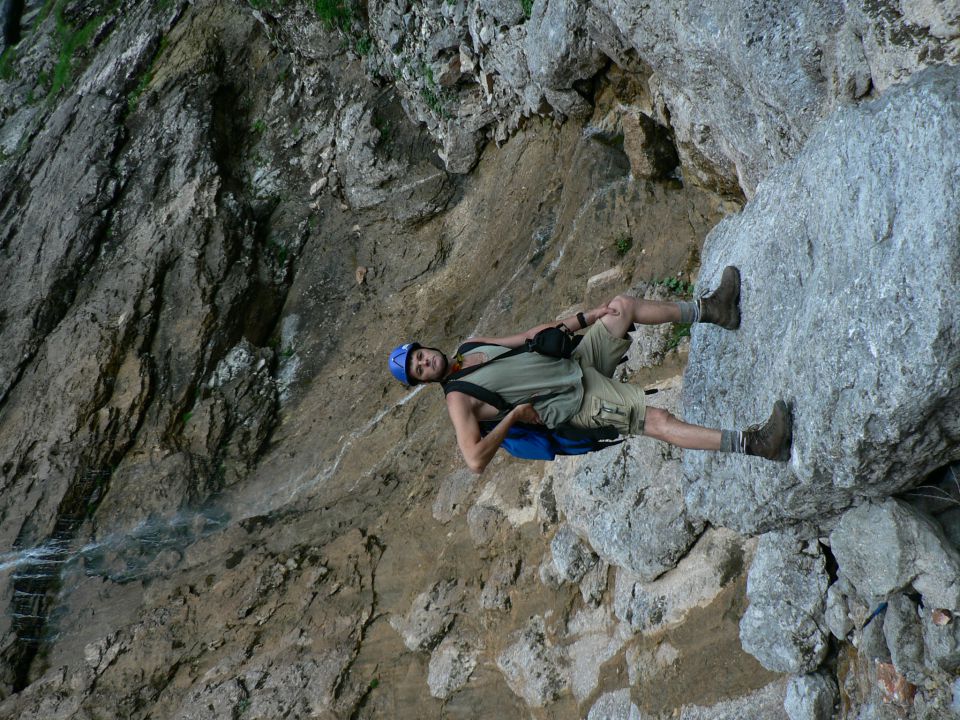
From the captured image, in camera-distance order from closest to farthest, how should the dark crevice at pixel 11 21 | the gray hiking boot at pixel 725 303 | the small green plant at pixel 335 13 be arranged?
the gray hiking boot at pixel 725 303, the small green plant at pixel 335 13, the dark crevice at pixel 11 21

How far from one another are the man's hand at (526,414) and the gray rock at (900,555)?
1.93 m

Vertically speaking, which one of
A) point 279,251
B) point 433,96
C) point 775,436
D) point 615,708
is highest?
point 433,96

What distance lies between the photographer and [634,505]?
18.7 ft

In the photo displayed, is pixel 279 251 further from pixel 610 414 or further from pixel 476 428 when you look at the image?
pixel 610 414

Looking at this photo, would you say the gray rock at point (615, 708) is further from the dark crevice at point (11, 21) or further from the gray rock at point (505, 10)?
the dark crevice at point (11, 21)

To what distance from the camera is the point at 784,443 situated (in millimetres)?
3850

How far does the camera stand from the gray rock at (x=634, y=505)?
5.32 meters

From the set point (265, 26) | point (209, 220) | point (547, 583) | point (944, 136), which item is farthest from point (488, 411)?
point (265, 26)

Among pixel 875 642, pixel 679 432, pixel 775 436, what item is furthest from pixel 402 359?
pixel 875 642

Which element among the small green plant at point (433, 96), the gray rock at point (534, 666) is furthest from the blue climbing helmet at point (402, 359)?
the small green plant at point (433, 96)

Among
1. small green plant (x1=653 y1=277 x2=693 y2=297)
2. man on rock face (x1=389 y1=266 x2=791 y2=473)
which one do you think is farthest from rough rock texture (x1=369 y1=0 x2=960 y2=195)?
man on rock face (x1=389 y1=266 x2=791 y2=473)

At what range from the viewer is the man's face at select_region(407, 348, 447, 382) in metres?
4.91

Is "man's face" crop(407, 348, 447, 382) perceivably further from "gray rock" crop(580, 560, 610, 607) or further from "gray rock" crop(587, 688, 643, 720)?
"gray rock" crop(587, 688, 643, 720)

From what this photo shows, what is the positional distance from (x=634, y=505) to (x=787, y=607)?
1.66 m
